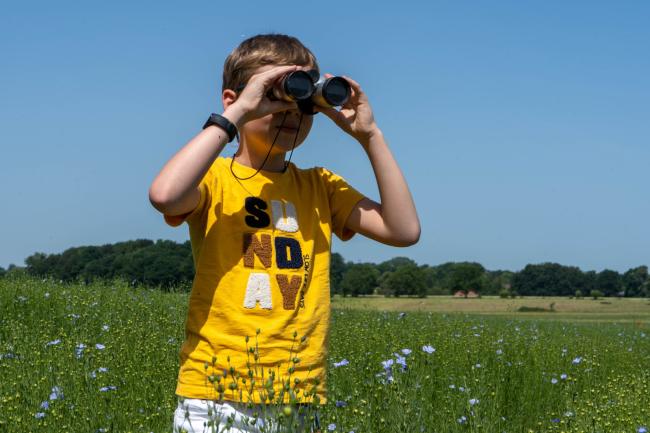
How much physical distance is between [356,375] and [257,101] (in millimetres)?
3339

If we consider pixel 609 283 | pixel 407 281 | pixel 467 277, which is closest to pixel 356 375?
pixel 609 283

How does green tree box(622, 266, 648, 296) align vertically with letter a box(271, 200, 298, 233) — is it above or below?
above

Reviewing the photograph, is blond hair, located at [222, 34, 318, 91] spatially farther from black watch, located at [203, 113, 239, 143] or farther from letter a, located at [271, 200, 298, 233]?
letter a, located at [271, 200, 298, 233]

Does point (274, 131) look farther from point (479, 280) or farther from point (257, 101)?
point (479, 280)

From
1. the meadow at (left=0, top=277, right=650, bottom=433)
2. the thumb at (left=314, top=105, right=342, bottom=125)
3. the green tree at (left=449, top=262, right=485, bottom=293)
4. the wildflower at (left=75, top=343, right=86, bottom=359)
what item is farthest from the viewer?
the green tree at (left=449, top=262, right=485, bottom=293)

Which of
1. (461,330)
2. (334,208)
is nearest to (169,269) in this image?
(461,330)

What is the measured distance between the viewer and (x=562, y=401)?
5820mm

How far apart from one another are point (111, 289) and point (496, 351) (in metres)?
5.82

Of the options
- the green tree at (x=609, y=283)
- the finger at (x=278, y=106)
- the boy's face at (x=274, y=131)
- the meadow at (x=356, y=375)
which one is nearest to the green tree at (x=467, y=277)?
the green tree at (x=609, y=283)

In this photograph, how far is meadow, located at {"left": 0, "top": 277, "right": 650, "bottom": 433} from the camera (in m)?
3.54

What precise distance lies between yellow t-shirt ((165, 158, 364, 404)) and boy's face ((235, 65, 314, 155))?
0.09m

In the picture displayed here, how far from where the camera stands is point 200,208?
2.40m

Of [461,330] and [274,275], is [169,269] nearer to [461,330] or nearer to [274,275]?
[461,330]

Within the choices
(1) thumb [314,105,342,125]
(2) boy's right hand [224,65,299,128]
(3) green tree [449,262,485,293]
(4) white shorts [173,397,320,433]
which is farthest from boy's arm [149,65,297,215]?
(3) green tree [449,262,485,293]
